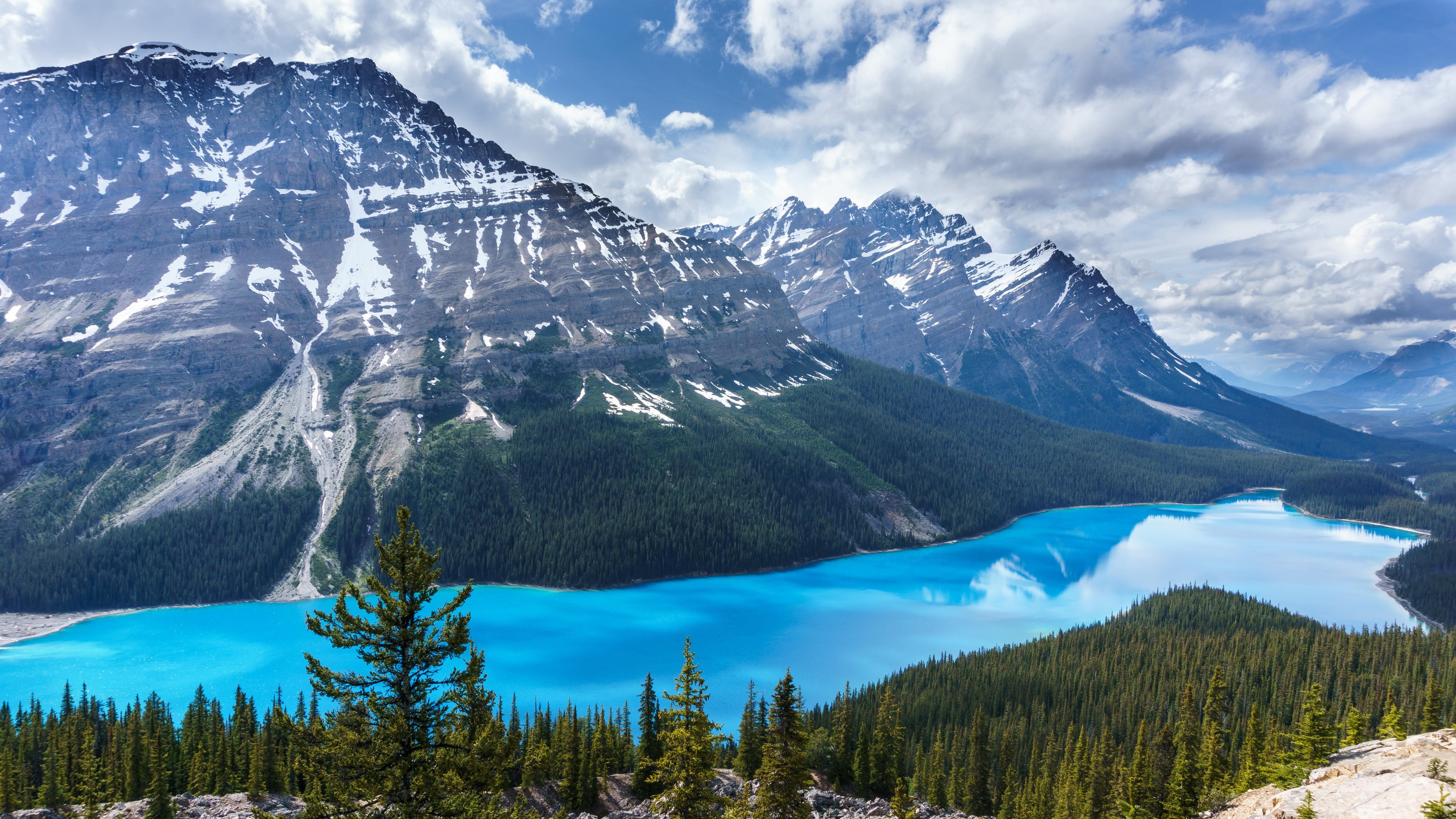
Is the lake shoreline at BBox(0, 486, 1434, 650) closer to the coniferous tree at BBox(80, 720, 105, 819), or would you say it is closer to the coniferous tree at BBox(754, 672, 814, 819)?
the coniferous tree at BBox(80, 720, 105, 819)

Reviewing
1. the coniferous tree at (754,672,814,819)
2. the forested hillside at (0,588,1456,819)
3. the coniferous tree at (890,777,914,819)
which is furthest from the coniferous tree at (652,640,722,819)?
the coniferous tree at (890,777,914,819)

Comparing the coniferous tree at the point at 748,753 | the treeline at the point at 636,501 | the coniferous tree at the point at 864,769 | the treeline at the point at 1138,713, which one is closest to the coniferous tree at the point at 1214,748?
the treeline at the point at 1138,713

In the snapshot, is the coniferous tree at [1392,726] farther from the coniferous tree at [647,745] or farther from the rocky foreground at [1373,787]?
the coniferous tree at [647,745]

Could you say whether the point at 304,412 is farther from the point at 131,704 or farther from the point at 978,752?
the point at 978,752

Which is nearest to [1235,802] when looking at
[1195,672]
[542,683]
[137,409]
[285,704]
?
[1195,672]

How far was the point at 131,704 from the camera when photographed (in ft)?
243

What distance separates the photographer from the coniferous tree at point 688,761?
79.9 feet

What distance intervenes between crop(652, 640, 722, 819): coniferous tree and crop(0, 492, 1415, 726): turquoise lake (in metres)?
47.2

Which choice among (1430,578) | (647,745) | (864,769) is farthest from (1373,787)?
(1430,578)

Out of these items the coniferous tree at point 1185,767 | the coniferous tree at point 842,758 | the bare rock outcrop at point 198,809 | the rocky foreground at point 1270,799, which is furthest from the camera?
the coniferous tree at point 842,758

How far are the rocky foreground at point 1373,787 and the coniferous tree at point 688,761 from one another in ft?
52.6

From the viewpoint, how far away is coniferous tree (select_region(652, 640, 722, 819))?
958 inches

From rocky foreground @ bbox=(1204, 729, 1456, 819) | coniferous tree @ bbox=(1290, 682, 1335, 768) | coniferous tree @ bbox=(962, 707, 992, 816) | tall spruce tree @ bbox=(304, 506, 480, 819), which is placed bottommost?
coniferous tree @ bbox=(962, 707, 992, 816)

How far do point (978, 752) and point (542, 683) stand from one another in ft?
154
